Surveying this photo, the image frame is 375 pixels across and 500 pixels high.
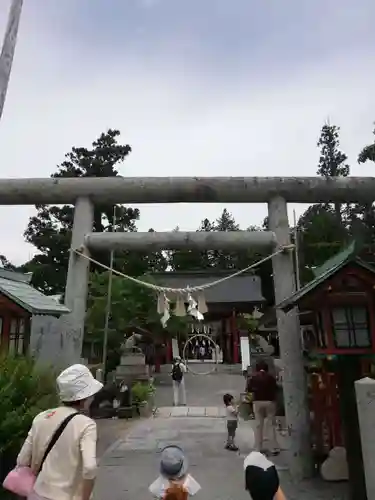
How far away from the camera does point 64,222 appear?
25.0 metres

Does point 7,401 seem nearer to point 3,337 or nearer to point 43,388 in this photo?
point 43,388

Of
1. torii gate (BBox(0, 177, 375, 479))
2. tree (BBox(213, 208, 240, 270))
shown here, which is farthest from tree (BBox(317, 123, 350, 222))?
torii gate (BBox(0, 177, 375, 479))

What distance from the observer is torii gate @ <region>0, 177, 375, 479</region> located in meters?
6.46

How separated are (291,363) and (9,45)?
242 inches

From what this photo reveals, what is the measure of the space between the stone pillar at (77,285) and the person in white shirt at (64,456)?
368cm

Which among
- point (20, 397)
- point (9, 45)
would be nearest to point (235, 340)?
point (9, 45)

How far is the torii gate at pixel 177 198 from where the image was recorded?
6.46 m

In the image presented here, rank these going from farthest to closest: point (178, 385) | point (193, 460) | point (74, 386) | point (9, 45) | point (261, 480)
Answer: point (178, 385) → point (193, 460) → point (9, 45) → point (74, 386) → point (261, 480)

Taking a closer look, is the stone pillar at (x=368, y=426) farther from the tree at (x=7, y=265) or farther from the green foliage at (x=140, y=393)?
the green foliage at (x=140, y=393)

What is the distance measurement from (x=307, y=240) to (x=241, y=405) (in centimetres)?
1186

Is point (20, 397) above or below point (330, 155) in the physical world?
below

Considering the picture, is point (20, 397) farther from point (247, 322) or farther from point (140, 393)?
point (247, 322)

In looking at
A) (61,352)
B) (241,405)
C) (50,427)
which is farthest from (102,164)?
(50,427)

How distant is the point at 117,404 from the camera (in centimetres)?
1216
